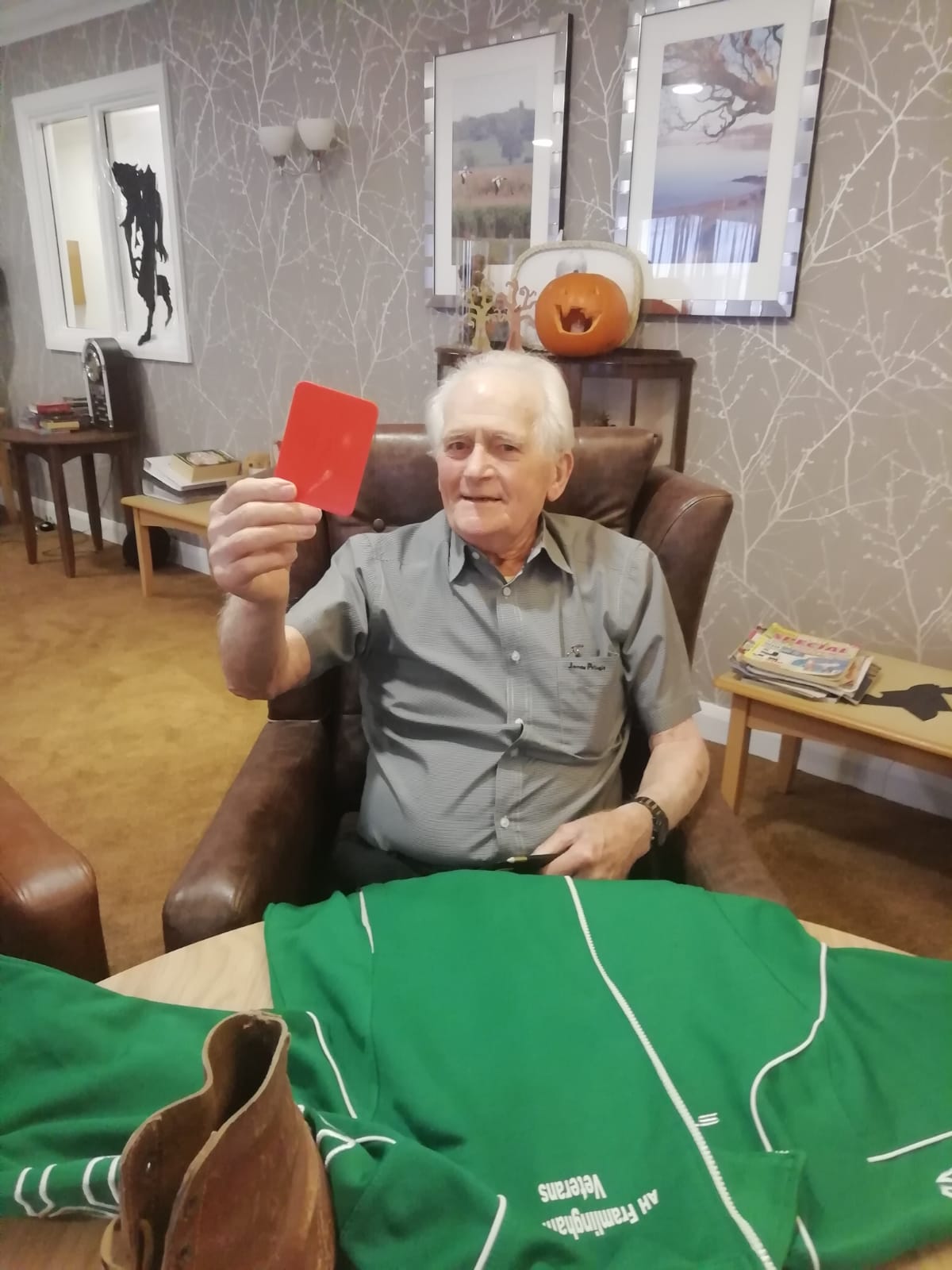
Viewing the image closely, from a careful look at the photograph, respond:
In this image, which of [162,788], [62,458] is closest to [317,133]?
[62,458]

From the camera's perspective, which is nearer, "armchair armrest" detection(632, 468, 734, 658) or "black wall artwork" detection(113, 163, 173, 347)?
"armchair armrest" detection(632, 468, 734, 658)

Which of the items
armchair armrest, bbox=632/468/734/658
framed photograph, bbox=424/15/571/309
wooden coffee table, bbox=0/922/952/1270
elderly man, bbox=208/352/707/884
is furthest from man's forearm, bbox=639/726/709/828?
framed photograph, bbox=424/15/571/309

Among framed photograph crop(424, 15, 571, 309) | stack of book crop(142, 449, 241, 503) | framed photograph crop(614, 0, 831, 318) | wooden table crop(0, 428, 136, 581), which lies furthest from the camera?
wooden table crop(0, 428, 136, 581)

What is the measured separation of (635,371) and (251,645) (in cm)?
164

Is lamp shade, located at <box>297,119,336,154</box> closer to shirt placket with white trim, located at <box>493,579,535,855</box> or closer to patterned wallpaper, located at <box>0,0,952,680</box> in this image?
patterned wallpaper, located at <box>0,0,952,680</box>

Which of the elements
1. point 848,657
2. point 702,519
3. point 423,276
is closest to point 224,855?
point 702,519

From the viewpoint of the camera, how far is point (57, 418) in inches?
168

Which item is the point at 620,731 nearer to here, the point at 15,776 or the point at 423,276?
the point at 15,776

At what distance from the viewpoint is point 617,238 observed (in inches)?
100

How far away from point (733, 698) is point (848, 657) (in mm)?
288

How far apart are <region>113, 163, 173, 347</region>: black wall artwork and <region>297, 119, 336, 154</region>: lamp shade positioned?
120 cm

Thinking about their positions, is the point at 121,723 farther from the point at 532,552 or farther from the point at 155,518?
the point at 532,552

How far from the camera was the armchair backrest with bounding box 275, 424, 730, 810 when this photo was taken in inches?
59.2

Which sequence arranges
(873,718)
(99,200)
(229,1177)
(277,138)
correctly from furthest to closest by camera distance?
(99,200) < (277,138) < (873,718) < (229,1177)
